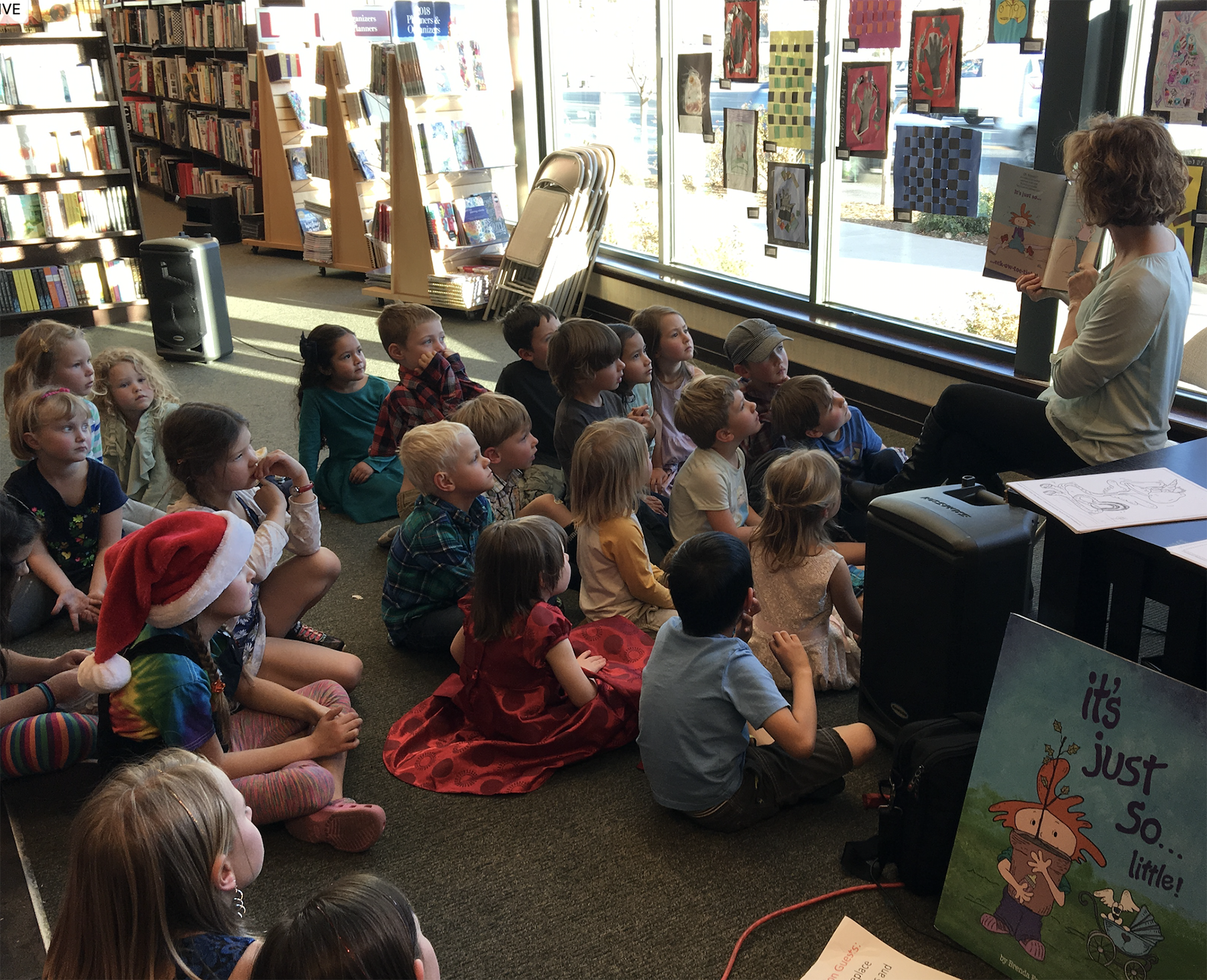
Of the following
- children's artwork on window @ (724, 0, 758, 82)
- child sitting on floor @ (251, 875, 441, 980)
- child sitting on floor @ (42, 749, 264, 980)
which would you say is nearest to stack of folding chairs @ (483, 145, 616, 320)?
children's artwork on window @ (724, 0, 758, 82)

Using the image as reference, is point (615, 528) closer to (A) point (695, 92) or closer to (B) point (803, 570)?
(B) point (803, 570)

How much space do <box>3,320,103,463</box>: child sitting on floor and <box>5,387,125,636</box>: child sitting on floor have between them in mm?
335

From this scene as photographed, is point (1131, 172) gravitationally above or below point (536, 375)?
above

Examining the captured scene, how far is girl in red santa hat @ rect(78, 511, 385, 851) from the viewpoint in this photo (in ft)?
5.95

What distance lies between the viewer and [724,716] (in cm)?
199

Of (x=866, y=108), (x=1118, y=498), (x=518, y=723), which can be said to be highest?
(x=866, y=108)

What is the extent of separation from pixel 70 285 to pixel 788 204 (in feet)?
14.5

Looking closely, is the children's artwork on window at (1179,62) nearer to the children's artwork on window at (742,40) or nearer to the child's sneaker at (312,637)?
the children's artwork on window at (742,40)

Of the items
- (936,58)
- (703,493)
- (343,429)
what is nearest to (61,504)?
(343,429)

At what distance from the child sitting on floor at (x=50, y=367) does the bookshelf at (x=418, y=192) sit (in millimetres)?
3071

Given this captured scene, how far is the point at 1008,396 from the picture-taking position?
290 cm

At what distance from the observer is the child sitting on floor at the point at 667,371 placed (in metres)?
3.58

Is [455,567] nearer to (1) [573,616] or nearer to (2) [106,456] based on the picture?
(1) [573,616]

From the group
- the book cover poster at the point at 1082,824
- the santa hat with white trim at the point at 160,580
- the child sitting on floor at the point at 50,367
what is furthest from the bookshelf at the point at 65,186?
the book cover poster at the point at 1082,824
